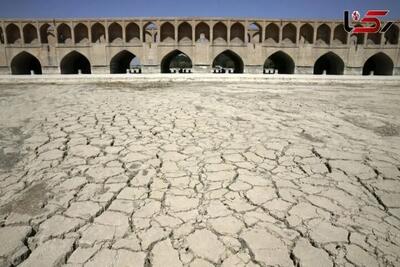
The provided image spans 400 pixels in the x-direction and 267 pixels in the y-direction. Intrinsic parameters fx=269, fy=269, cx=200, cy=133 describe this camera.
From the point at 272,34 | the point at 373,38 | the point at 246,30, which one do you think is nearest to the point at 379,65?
the point at 373,38

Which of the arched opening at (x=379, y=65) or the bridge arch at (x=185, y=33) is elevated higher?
the bridge arch at (x=185, y=33)

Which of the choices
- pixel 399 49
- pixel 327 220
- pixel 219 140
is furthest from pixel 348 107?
pixel 399 49

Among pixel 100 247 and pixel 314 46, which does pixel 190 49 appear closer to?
pixel 314 46

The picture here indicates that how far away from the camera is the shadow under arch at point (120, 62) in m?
22.3

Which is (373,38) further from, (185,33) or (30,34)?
(30,34)

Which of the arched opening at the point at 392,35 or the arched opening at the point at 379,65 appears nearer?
the arched opening at the point at 392,35

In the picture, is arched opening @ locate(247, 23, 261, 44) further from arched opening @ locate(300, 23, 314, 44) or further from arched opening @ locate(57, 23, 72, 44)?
arched opening @ locate(57, 23, 72, 44)

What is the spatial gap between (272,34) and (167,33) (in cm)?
873

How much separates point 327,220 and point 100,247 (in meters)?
1.31

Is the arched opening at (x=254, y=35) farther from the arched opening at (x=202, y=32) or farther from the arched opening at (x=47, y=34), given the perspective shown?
the arched opening at (x=47, y=34)

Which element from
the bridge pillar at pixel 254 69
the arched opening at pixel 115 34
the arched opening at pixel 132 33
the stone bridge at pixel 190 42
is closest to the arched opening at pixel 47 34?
the stone bridge at pixel 190 42

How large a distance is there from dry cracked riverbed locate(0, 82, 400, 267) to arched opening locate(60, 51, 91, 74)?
21112mm

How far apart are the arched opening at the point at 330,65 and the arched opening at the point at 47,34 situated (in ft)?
75.6

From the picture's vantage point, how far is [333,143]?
3.00 metres
